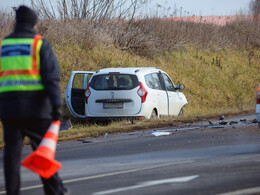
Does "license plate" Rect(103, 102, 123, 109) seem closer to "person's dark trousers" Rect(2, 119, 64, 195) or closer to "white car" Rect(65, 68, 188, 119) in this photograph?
"white car" Rect(65, 68, 188, 119)

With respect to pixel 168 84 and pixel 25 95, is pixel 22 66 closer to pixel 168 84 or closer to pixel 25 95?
pixel 25 95

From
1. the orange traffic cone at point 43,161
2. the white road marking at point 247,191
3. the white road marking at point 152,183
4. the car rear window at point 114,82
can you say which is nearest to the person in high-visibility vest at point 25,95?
the orange traffic cone at point 43,161

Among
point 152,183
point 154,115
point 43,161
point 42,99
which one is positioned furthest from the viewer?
point 154,115

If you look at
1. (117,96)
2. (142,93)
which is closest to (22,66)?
(117,96)

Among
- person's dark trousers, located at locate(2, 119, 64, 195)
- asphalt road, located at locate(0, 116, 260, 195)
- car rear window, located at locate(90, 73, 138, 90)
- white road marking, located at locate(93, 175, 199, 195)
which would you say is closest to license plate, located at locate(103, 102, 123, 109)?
car rear window, located at locate(90, 73, 138, 90)

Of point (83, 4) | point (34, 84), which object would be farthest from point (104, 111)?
point (83, 4)

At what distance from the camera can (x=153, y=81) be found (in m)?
17.9

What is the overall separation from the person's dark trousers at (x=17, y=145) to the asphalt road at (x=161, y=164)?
Result: 117cm

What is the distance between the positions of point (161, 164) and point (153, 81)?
8713 mm

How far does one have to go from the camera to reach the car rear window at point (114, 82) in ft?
55.1

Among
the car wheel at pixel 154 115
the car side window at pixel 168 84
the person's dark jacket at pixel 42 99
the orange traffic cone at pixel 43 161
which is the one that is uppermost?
the person's dark jacket at pixel 42 99

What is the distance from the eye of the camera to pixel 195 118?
752 inches

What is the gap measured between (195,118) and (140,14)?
16383mm

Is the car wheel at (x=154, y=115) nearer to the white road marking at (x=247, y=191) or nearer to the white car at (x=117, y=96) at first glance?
the white car at (x=117, y=96)
